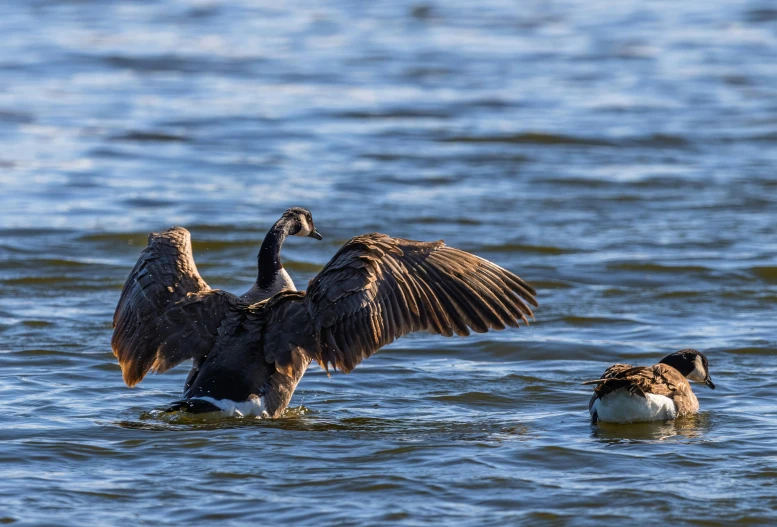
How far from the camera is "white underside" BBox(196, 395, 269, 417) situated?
748cm

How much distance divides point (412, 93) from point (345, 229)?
950 centimetres

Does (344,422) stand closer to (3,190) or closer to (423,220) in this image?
(423,220)

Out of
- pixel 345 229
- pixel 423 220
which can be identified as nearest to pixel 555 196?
pixel 423 220

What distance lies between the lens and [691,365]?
8.27 meters

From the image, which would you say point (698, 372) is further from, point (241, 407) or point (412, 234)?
point (412, 234)

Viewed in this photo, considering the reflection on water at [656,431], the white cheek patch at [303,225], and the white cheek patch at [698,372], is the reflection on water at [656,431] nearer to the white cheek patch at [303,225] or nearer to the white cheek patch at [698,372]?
the white cheek patch at [698,372]

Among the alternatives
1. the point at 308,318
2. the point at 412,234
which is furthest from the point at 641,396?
the point at 412,234

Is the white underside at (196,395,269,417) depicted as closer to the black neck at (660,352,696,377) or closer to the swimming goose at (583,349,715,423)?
the swimming goose at (583,349,715,423)

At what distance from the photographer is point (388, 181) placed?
634 inches

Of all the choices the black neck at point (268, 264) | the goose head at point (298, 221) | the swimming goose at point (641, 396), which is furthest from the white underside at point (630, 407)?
the goose head at point (298, 221)

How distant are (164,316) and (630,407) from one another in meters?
2.97

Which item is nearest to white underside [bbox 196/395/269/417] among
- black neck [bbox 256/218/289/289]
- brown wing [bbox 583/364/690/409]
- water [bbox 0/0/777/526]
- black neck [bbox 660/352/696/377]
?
water [bbox 0/0/777/526]

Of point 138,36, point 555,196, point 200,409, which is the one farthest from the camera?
point 138,36

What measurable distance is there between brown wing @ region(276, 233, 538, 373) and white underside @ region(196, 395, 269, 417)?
1.49 ft
